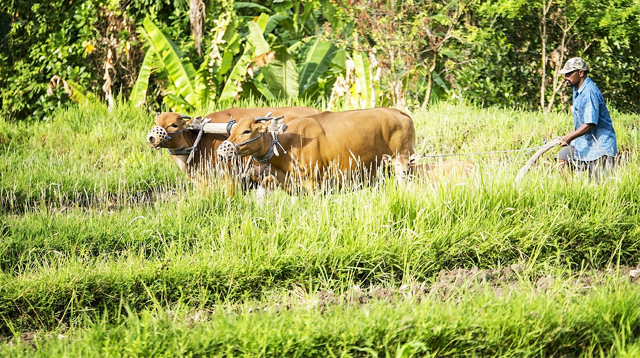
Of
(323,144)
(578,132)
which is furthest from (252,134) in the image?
(578,132)

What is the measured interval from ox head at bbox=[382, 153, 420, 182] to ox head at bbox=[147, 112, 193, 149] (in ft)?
7.50

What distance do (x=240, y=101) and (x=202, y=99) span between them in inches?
26.7

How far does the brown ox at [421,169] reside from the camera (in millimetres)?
8078

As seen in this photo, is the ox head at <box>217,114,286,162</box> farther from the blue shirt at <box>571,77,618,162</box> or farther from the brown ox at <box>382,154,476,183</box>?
the blue shirt at <box>571,77,618,162</box>

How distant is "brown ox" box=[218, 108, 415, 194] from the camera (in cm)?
778

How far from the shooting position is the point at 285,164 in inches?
318

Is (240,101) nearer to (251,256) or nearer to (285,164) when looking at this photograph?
(285,164)

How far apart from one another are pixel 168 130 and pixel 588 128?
4.47 meters

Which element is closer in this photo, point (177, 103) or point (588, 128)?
point (588, 128)

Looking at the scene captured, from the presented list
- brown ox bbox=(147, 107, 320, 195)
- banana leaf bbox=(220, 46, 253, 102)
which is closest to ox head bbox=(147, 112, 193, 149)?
brown ox bbox=(147, 107, 320, 195)

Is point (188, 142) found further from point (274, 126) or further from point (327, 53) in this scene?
point (327, 53)

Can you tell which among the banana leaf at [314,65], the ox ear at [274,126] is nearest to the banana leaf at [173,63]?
the banana leaf at [314,65]

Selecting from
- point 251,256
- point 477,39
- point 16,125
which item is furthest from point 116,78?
point 251,256

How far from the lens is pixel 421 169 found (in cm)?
855
